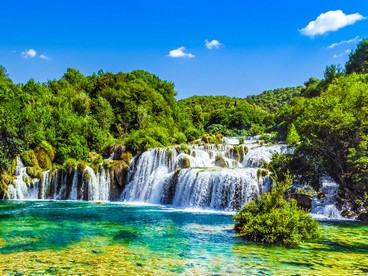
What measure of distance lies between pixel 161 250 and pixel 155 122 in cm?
4676

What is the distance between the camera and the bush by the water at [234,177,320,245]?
49.0ft

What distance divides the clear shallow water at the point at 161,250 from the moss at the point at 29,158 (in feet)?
59.8

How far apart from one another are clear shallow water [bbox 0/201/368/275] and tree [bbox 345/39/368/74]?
50512 millimetres

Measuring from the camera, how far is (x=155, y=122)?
59.7m

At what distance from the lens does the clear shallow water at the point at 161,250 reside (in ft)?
35.7

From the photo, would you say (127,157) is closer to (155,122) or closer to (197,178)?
(197,178)

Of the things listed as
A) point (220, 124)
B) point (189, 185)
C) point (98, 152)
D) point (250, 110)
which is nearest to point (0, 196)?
point (98, 152)

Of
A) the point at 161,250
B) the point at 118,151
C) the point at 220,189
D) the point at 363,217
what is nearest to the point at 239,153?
the point at 220,189

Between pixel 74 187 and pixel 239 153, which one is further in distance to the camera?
pixel 239 153

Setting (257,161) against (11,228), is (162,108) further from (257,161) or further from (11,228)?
(11,228)

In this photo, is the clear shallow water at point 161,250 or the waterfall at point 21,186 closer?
the clear shallow water at point 161,250

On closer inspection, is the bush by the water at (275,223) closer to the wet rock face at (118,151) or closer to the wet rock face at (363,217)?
the wet rock face at (363,217)

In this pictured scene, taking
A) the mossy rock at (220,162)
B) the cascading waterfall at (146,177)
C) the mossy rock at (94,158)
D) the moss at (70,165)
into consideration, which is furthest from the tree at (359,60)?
the moss at (70,165)

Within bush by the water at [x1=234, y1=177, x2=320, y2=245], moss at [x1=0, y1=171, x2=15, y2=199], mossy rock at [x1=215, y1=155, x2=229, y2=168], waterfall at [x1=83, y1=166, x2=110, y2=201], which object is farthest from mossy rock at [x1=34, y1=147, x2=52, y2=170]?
bush by the water at [x1=234, y1=177, x2=320, y2=245]
